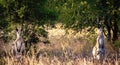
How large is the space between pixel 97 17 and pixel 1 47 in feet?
18.1


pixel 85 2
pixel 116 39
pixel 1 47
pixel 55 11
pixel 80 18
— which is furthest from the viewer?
pixel 116 39

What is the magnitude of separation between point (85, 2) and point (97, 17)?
100cm

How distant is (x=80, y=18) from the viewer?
1179 cm

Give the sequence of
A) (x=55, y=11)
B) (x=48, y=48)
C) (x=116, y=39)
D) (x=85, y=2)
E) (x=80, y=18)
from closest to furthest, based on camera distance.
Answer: (x=85, y=2) < (x=80, y=18) < (x=55, y=11) < (x=116, y=39) < (x=48, y=48)

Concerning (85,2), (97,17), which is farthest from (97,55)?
(85,2)

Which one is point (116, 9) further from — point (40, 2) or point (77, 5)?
point (40, 2)

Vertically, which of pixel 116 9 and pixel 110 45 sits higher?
pixel 116 9

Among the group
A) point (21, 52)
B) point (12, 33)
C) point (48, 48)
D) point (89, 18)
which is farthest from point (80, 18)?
point (48, 48)

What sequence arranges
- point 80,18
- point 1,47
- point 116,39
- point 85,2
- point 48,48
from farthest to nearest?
1. point 48,48
2. point 116,39
3. point 1,47
4. point 80,18
5. point 85,2

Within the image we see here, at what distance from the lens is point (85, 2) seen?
11078 mm

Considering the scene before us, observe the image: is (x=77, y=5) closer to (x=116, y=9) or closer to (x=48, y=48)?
(x=116, y=9)

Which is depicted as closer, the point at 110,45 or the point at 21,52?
the point at 21,52

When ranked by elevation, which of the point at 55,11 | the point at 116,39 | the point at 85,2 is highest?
the point at 85,2

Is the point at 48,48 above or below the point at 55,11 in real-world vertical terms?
below
